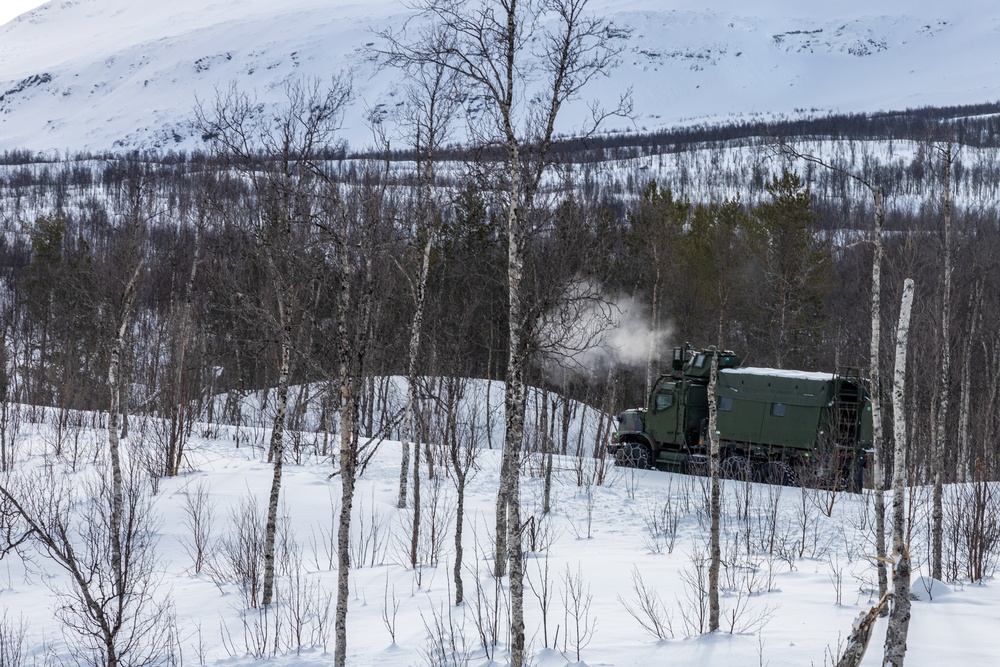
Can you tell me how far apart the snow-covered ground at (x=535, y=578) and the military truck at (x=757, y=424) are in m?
0.93

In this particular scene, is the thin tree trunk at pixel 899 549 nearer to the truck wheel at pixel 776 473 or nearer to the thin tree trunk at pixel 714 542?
the thin tree trunk at pixel 714 542

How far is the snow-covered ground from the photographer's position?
9.59 metres

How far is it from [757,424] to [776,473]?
4.84ft

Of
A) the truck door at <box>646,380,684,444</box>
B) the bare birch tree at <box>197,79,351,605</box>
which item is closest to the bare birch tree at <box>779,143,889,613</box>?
the bare birch tree at <box>197,79,351,605</box>

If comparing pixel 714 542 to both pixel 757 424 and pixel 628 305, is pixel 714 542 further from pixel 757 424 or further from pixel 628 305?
pixel 628 305

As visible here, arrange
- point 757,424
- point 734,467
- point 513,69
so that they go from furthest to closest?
point 734,467 < point 757,424 < point 513,69

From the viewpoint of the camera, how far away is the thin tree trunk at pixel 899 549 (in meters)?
7.00

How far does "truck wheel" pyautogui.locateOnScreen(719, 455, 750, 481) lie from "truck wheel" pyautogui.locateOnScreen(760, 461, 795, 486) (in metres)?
0.60

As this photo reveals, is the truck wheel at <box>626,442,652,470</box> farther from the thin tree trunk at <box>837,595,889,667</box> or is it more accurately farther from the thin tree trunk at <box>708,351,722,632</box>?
the thin tree trunk at <box>837,595,889,667</box>

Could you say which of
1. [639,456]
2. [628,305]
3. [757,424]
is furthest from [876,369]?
[628,305]

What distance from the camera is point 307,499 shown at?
19875 millimetres

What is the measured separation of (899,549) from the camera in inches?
307

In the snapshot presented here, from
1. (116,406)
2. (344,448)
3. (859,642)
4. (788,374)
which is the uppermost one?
(344,448)

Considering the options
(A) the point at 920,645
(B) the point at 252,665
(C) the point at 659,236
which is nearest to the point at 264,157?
(B) the point at 252,665
